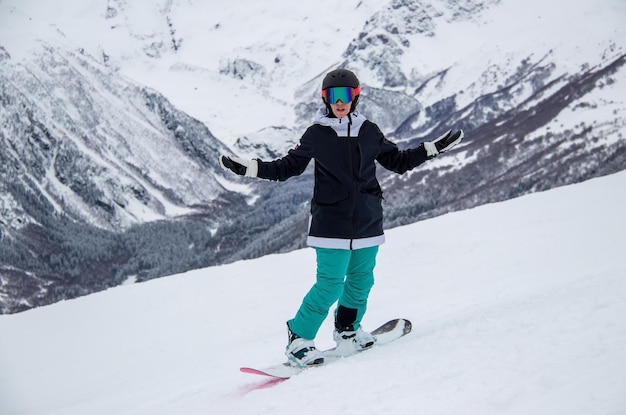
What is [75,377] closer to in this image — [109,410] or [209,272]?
[109,410]

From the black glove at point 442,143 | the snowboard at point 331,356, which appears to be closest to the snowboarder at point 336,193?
the snowboard at point 331,356

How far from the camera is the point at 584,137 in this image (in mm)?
128625

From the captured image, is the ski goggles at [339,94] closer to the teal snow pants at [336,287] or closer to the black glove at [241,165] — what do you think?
the black glove at [241,165]

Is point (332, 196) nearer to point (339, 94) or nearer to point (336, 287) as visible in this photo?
point (336, 287)

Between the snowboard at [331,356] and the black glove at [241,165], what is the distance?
2066 mm

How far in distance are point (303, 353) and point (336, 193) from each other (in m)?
1.78

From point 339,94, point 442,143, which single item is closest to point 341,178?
point 339,94

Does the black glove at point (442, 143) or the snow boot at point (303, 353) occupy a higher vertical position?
the black glove at point (442, 143)

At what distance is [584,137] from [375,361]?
454 feet

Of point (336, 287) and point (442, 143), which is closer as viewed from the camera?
point (336, 287)

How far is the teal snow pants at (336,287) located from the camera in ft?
20.1

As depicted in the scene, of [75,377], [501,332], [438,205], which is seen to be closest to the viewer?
[501,332]

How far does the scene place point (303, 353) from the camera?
6.24 m

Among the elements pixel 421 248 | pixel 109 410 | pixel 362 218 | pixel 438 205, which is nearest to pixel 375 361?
pixel 362 218
